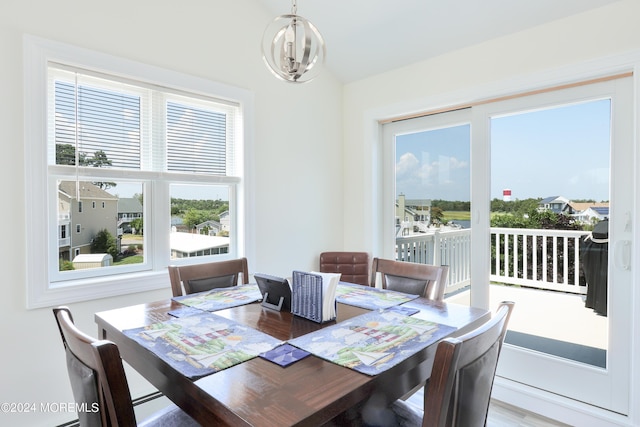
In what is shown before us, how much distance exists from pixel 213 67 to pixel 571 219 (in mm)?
2706

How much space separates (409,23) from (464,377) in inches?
98.7

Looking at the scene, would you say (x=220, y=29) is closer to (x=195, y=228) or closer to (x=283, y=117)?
(x=283, y=117)

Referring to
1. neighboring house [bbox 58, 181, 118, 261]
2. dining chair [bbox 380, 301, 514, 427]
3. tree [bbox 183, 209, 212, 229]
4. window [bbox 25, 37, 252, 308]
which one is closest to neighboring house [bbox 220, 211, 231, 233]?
window [bbox 25, 37, 252, 308]

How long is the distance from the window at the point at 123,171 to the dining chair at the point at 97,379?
1.23 m

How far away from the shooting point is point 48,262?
2.04 m

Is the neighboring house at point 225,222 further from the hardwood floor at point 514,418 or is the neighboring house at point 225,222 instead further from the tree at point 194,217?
the hardwood floor at point 514,418

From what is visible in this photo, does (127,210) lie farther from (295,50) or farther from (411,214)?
(411,214)

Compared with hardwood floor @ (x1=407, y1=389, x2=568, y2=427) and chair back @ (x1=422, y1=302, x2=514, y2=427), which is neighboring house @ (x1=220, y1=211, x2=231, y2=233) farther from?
chair back @ (x1=422, y1=302, x2=514, y2=427)

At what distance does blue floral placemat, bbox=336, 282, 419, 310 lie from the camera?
5.71 ft

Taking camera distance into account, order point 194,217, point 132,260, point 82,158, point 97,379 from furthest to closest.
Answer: point 194,217
point 132,260
point 82,158
point 97,379

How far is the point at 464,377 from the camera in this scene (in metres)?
0.95

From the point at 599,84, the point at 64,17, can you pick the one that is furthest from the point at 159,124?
the point at 599,84

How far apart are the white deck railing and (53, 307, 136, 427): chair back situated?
8.29 feet

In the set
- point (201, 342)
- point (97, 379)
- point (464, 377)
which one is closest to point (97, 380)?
point (97, 379)
